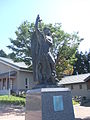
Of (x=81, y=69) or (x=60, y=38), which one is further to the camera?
(x=81, y=69)

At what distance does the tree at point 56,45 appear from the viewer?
21.8 metres

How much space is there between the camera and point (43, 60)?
23.9 feet

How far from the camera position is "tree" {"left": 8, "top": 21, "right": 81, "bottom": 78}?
71.6ft

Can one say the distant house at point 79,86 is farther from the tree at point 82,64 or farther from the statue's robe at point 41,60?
the statue's robe at point 41,60

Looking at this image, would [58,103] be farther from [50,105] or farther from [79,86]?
[79,86]

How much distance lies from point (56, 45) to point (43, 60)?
14797 millimetres

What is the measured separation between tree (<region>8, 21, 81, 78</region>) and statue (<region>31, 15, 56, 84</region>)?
13.7m

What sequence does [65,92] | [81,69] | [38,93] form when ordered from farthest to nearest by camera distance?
[81,69]
[65,92]
[38,93]

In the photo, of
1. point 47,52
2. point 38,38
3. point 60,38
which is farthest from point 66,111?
point 60,38

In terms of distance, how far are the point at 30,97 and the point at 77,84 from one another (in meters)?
26.1

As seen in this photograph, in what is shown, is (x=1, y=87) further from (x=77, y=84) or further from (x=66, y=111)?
(x=66, y=111)

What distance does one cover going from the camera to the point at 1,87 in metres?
28.3

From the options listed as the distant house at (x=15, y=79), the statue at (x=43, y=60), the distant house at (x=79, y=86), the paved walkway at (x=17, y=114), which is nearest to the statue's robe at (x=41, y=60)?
the statue at (x=43, y=60)

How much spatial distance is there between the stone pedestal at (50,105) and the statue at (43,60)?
0.79 metres
